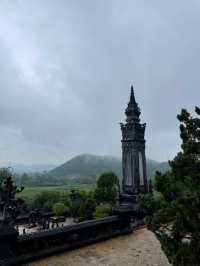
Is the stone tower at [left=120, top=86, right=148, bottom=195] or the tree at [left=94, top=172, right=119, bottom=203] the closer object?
the stone tower at [left=120, top=86, right=148, bottom=195]

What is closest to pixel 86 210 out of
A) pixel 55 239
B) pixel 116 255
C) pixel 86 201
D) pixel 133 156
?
pixel 86 201

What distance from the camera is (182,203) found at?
9266 mm

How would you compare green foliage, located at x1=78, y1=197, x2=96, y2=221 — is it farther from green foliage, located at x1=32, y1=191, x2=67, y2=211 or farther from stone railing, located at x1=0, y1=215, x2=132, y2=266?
green foliage, located at x1=32, y1=191, x2=67, y2=211

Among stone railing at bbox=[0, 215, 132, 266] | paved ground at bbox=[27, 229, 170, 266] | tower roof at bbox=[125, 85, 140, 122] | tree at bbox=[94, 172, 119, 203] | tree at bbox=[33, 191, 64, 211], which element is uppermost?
tower roof at bbox=[125, 85, 140, 122]

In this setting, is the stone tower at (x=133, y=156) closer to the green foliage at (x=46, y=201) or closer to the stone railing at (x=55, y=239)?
the stone railing at (x=55, y=239)

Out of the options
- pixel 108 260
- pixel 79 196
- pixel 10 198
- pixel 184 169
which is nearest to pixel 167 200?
pixel 184 169

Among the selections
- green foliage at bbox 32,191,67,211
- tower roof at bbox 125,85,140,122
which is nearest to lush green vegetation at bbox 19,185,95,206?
green foliage at bbox 32,191,67,211

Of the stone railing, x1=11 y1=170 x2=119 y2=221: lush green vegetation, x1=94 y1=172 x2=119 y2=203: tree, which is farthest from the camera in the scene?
x1=94 y1=172 x2=119 y2=203: tree

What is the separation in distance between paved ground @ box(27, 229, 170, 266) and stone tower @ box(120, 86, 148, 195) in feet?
33.1

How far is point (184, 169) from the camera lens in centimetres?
1000

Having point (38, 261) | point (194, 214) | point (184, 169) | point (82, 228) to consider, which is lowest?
point (38, 261)

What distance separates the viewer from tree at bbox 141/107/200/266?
29.5 feet

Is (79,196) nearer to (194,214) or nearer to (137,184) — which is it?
(137,184)

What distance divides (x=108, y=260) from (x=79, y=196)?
19830mm
